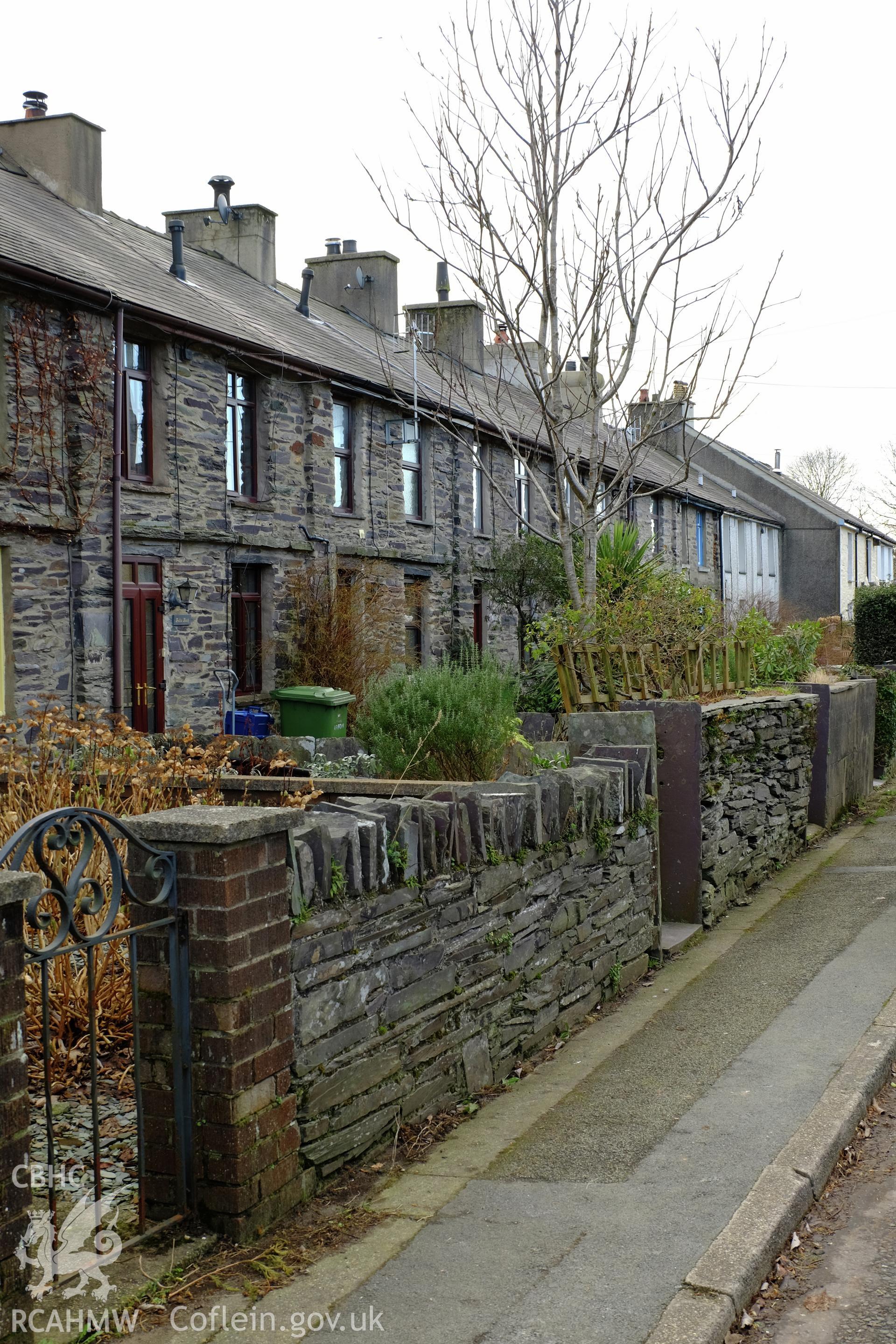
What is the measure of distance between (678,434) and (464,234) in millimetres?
31691

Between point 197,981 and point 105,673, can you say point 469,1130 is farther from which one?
point 105,673

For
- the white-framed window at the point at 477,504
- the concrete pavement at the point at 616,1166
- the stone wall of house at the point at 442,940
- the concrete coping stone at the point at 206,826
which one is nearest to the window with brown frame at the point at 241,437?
the white-framed window at the point at 477,504

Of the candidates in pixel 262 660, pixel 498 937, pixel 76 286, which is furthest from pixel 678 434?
pixel 498 937

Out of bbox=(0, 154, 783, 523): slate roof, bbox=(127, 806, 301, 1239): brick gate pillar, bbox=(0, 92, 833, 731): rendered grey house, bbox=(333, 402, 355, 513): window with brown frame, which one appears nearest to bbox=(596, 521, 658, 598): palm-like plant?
bbox=(0, 92, 833, 731): rendered grey house

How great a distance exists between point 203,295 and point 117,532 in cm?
500

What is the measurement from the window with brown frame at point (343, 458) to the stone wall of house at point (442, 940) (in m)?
12.4

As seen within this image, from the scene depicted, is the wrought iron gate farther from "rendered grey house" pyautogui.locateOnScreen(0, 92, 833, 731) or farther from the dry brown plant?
"rendered grey house" pyautogui.locateOnScreen(0, 92, 833, 731)

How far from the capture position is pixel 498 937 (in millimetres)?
5656

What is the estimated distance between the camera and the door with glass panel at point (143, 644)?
14.2 m

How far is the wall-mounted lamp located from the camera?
14.8 m

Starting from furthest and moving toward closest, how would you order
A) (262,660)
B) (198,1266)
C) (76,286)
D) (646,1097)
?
(262,660) < (76,286) < (646,1097) < (198,1266)

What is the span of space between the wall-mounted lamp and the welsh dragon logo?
1148cm

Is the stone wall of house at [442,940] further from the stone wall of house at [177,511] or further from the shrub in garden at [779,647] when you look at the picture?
the stone wall of house at [177,511]

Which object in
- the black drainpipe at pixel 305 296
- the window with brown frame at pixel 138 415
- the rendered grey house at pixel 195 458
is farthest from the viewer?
the black drainpipe at pixel 305 296
